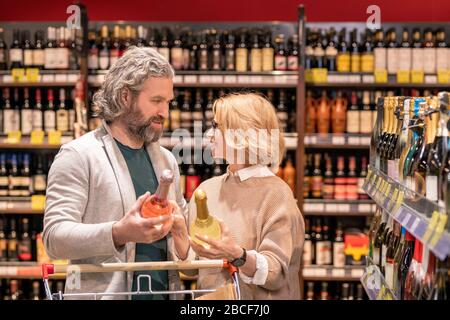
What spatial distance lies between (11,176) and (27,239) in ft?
1.58

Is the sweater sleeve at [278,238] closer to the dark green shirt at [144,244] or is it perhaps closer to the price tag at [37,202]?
the dark green shirt at [144,244]

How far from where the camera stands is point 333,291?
5777 mm

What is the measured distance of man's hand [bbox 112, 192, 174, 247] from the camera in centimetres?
200

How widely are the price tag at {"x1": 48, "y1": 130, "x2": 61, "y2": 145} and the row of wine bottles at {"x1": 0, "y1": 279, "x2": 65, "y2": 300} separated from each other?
3.56ft

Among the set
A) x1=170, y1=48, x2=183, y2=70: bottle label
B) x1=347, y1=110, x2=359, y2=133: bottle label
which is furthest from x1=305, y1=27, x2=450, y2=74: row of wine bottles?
x1=170, y1=48, x2=183, y2=70: bottle label

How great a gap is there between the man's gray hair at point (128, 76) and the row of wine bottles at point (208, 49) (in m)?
2.89

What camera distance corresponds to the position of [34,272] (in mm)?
5352

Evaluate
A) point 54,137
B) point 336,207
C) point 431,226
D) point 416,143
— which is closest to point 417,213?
point 431,226

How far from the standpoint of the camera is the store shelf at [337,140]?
5363 mm

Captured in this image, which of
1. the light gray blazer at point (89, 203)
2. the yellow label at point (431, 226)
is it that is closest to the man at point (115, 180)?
the light gray blazer at point (89, 203)

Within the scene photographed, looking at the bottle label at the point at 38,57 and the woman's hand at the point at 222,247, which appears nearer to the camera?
the woman's hand at the point at 222,247

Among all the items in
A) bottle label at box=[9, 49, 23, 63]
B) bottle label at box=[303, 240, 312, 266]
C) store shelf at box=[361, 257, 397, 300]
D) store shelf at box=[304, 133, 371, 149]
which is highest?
bottle label at box=[9, 49, 23, 63]

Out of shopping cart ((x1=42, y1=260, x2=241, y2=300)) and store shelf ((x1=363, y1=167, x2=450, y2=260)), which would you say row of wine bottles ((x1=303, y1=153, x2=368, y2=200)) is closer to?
store shelf ((x1=363, y1=167, x2=450, y2=260))
